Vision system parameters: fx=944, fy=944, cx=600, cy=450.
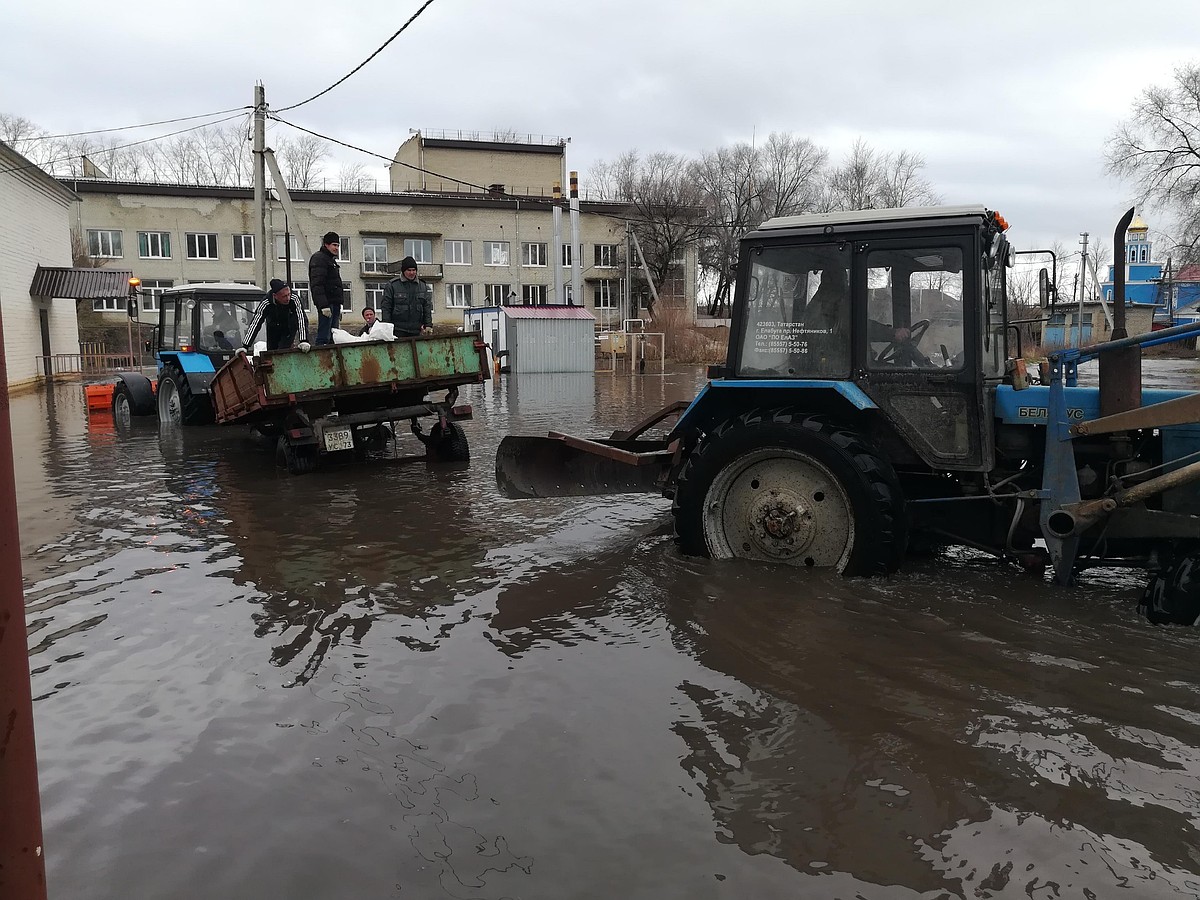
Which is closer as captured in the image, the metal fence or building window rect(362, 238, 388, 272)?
the metal fence

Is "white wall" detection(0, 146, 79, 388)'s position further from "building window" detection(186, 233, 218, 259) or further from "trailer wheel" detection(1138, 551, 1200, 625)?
"trailer wheel" detection(1138, 551, 1200, 625)

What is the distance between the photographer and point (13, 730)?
1.65 m

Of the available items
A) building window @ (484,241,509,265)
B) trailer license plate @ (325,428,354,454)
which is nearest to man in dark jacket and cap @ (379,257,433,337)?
trailer license plate @ (325,428,354,454)

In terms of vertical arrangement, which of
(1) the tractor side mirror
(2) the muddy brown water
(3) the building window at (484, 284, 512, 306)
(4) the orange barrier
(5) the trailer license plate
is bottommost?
(2) the muddy brown water

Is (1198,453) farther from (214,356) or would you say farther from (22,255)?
(22,255)

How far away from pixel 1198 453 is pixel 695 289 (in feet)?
177

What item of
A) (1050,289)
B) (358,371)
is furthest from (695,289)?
(1050,289)

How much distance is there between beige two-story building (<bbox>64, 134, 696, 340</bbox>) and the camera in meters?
50.2

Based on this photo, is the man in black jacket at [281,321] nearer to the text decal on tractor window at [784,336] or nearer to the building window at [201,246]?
the text decal on tractor window at [784,336]

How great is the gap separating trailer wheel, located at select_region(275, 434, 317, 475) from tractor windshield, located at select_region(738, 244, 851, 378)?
19.6 ft

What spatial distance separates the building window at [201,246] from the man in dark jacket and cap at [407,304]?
44.9 meters

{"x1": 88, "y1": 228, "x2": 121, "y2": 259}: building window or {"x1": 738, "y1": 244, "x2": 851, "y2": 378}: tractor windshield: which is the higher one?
{"x1": 88, "y1": 228, "x2": 121, "y2": 259}: building window

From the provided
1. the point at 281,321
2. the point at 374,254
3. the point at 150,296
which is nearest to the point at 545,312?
the point at 374,254

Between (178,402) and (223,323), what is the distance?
1639mm
